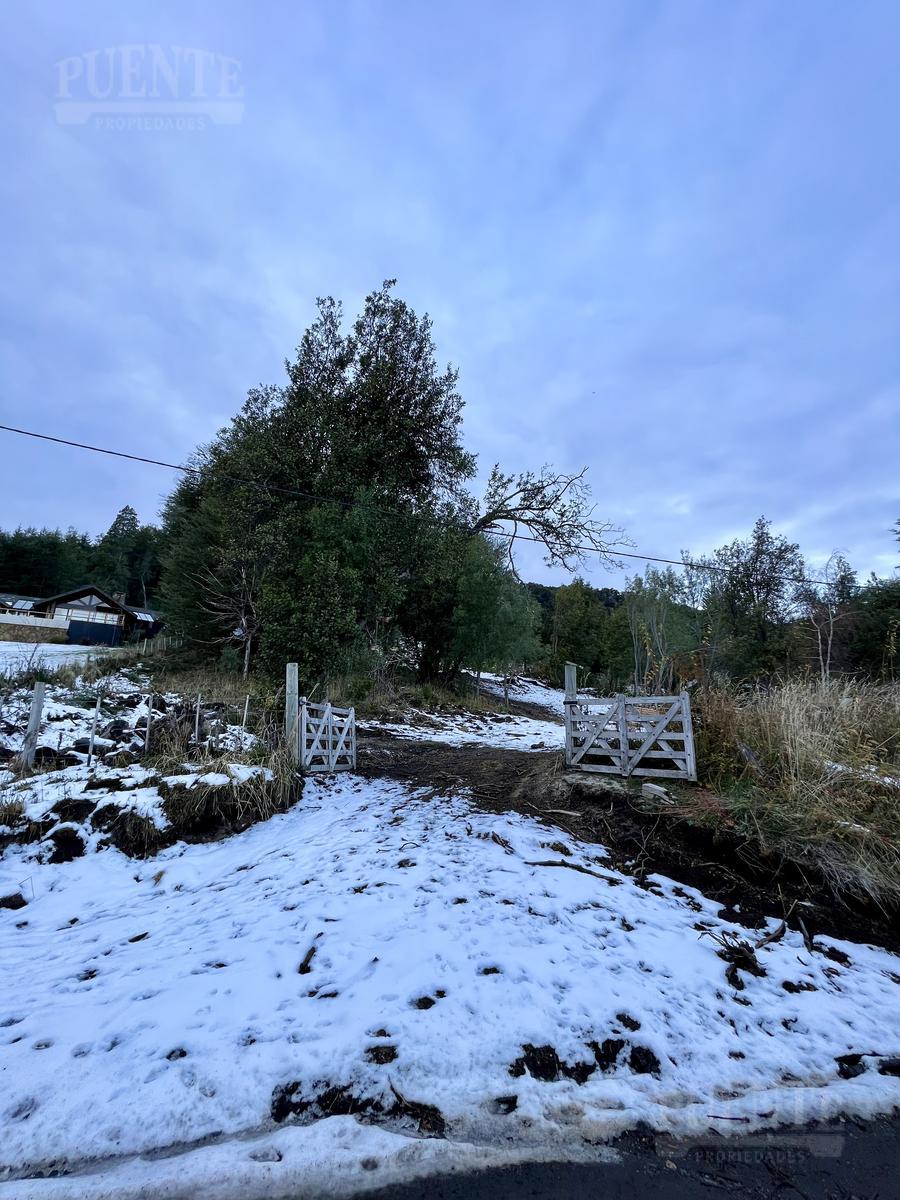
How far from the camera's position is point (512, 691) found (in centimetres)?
3169

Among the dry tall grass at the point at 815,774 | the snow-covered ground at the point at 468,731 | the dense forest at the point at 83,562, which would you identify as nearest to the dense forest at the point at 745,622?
the snow-covered ground at the point at 468,731

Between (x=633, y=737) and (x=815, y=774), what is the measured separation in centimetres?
186

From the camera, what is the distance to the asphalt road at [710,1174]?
73.0 inches

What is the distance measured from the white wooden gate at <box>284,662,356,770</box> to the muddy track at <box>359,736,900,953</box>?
3.08ft

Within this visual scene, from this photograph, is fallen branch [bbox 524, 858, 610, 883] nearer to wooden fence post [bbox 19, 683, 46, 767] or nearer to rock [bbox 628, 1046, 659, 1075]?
rock [bbox 628, 1046, 659, 1075]

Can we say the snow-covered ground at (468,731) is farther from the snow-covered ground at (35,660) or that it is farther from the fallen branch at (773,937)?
the snow-covered ground at (35,660)

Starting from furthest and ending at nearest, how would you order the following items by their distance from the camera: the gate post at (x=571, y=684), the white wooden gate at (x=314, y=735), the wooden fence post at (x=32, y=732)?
the white wooden gate at (x=314, y=735)
the gate post at (x=571, y=684)
the wooden fence post at (x=32, y=732)

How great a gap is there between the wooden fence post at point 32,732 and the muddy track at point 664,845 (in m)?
4.58

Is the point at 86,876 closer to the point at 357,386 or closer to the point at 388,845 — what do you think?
the point at 388,845

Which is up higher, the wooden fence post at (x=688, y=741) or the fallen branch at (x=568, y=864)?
the wooden fence post at (x=688, y=741)

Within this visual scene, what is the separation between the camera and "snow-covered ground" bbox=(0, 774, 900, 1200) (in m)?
2.12

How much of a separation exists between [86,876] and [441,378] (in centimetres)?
1564

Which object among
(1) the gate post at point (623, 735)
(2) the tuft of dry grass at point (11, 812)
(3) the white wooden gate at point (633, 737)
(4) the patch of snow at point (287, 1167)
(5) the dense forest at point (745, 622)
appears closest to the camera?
(4) the patch of snow at point (287, 1167)

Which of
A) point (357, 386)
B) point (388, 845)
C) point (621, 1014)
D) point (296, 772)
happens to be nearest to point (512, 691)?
point (357, 386)
